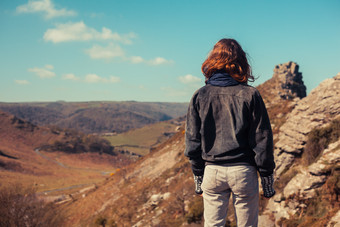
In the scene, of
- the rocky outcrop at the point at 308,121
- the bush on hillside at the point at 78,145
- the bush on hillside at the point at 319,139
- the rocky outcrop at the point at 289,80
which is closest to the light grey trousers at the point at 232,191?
the bush on hillside at the point at 319,139

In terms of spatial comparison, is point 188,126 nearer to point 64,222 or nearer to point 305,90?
point 64,222

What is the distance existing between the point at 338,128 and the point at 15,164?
2802 inches

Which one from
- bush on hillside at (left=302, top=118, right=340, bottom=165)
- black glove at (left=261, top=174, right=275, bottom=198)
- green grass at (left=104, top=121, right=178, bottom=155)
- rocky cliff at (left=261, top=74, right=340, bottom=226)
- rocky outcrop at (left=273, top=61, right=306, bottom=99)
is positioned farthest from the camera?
green grass at (left=104, top=121, right=178, bottom=155)

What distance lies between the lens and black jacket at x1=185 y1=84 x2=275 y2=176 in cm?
255

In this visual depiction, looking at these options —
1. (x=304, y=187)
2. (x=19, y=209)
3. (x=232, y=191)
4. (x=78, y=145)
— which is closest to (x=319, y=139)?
(x=304, y=187)

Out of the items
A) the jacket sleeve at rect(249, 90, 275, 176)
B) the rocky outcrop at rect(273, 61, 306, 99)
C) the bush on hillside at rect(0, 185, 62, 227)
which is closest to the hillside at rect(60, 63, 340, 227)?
the jacket sleeve at rect(249, 90, 275, 176)

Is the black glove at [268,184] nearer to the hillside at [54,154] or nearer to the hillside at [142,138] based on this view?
the hillside at [54,154]

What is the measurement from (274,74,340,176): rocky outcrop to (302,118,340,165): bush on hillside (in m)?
0.47

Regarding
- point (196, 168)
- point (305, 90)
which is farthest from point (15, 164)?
point (196, 168)

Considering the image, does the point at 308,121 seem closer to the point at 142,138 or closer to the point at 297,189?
the point at 297,189

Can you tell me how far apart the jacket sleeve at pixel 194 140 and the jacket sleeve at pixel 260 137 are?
61 centimetres

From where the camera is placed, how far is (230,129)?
2.63 m

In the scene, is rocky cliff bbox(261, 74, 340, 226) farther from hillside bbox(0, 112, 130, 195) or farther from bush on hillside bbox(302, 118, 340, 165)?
hillside bbox(0, 112, 130, 195)

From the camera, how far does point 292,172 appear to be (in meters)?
8.59
